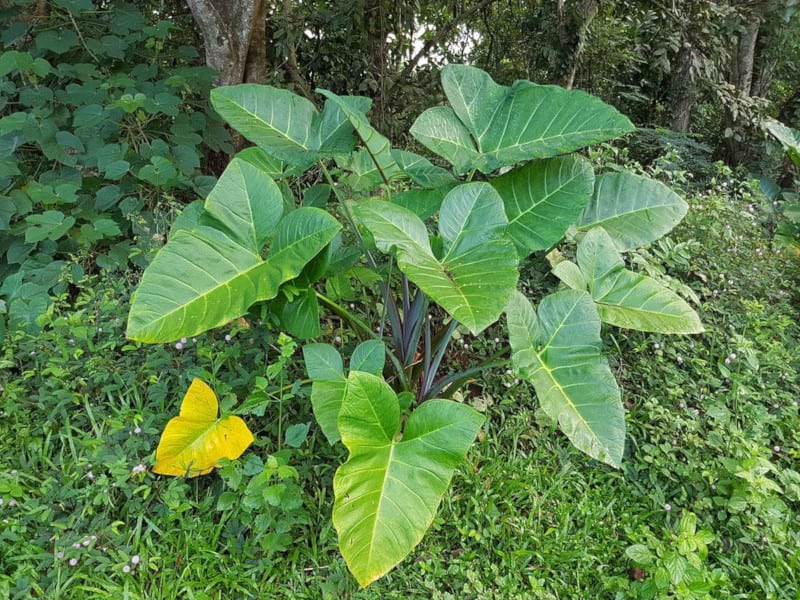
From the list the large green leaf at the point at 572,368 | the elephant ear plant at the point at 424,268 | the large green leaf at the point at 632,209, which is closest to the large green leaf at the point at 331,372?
the elephant ear plant at the point at 424,268

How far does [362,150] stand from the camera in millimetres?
1899

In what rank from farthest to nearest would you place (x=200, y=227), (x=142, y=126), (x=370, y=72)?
(x=370, y=72) → (x=142, y=126) → (x=200, y=227)

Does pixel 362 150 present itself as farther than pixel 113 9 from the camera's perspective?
No

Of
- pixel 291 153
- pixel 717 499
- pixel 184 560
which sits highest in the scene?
pixel 291 153

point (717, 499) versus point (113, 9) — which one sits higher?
point (113, 9)

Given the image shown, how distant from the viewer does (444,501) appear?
1511 mm

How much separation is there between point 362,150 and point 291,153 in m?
0.42

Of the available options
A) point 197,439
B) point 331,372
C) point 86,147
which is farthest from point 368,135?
point 86,147

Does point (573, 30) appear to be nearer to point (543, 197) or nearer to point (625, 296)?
point (543, 197)

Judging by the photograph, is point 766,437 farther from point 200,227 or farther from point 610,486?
point 200,227

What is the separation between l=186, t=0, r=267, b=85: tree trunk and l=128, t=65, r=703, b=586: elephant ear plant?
1.56 metres

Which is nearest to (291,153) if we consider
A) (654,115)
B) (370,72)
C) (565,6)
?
(370,72)

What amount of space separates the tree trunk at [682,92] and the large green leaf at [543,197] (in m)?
3.12

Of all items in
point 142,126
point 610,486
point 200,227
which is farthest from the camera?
point 142,126
